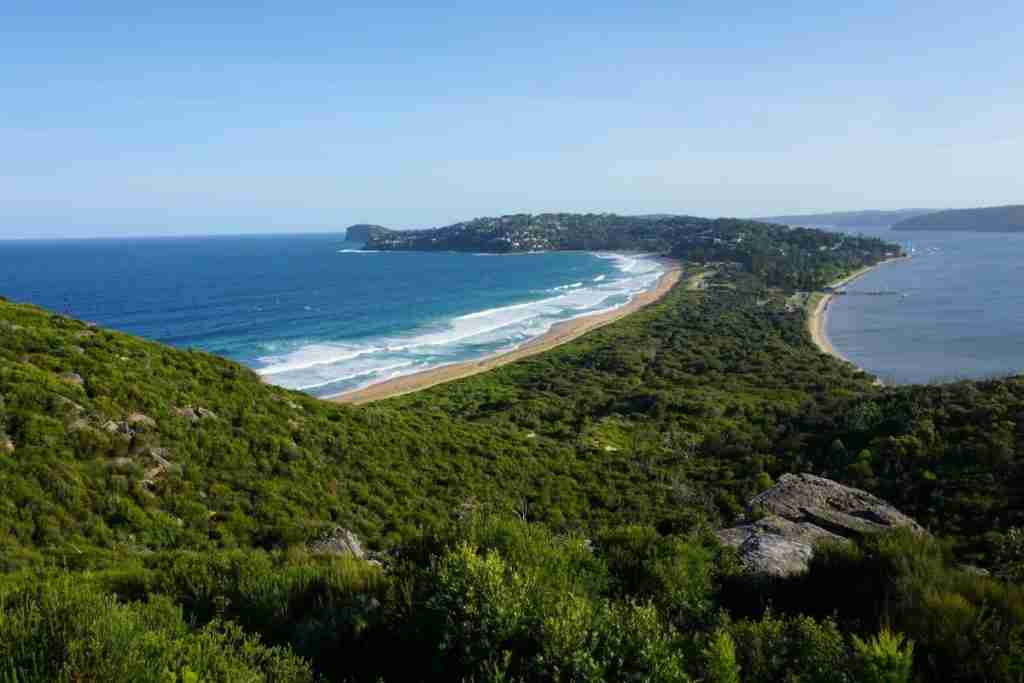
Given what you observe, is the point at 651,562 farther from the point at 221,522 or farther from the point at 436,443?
the point at 436,443

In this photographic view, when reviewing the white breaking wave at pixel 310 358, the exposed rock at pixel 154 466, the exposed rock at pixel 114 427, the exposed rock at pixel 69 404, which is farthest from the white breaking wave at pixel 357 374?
the exposed rock at pixel 154 466

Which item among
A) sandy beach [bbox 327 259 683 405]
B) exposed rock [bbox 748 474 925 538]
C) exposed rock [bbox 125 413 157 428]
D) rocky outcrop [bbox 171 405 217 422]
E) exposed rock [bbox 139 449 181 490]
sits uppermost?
exposed rock [bbox 125 413 157 428]

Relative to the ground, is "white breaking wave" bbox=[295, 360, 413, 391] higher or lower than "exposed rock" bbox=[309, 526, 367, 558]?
lower

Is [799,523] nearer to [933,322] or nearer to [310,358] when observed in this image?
[310,358]

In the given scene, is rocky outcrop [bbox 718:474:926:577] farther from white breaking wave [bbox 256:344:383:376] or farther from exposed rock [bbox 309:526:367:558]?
white breaking wave [bbox 256:344:383:376]

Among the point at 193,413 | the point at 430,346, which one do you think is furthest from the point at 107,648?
the point at 430,346

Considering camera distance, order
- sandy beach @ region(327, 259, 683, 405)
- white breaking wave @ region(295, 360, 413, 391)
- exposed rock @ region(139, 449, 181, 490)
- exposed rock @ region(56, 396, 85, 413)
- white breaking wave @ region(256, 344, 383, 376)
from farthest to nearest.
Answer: white breaking wave @ region(256, 344, 383, 376) → white breaking wave @ region(295, 360, 413, 391) → sandy beach @ region(327, 259, 683, 405) → exposed rock @ region(56, 396, 85, 413) → exposed rock @ region(139, 449, 181, 490)

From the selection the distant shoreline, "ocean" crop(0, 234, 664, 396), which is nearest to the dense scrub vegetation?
→ "ocean" crop(0, 234, 664, 396)
